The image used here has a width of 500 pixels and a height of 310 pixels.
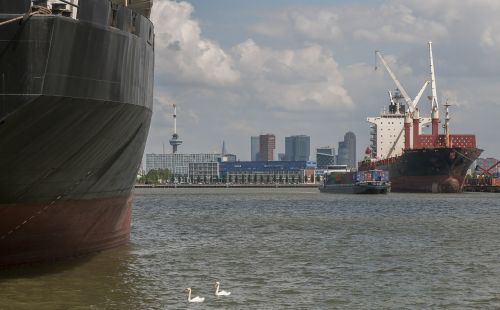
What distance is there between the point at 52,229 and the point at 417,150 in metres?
101

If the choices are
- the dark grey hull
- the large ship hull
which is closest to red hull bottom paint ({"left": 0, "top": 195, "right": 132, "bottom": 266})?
→ the large ship hull

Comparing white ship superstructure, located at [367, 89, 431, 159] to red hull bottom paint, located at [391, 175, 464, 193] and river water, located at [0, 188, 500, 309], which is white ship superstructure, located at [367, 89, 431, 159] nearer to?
red hull bottom paint, located at [391, 175, 464, 193]

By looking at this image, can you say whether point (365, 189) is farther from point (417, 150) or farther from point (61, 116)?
point (61, 116)

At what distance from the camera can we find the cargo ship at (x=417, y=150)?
114250 millimetres

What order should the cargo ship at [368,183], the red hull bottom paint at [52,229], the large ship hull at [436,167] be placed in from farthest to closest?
the cargo ship at [368,183], the large ship hull at [436,167], the red hull bottom paint at [52,229]

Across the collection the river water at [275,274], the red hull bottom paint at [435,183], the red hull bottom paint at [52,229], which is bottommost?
the river water at [275,274]

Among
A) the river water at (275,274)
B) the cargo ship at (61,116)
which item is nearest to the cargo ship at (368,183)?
the river water at (275,274)

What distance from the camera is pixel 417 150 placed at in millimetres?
115188

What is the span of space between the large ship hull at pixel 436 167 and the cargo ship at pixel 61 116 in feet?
317

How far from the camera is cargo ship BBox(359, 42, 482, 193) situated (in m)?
114

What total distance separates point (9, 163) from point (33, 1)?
13.8ft

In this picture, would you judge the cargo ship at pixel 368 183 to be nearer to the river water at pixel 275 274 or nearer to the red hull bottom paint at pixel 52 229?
the river water at pixel 275 274

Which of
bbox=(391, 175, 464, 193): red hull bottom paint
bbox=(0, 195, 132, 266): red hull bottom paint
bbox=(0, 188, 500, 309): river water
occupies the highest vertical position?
bbox=(391, 175, 464, 193): red hull bottom paint

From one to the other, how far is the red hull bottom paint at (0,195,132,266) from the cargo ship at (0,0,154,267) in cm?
3
